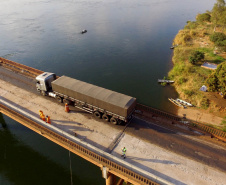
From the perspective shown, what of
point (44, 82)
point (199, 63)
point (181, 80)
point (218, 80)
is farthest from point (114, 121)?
point (199, 63)

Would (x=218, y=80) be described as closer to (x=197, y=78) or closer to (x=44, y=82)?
(x=197, y=78)

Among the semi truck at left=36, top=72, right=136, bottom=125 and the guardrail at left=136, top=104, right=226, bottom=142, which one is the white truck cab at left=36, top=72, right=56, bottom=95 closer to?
the semi truck at left=36, top=72, right=136, bottom=125

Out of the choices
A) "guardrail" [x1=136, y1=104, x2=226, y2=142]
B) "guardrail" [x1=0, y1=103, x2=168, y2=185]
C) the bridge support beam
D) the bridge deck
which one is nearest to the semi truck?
the bridge deck

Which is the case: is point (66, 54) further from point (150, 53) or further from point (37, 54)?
point (150, 53)

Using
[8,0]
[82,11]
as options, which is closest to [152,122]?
[82,11]

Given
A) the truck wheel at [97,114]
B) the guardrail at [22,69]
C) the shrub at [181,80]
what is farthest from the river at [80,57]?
the guardrail at [22,69]
